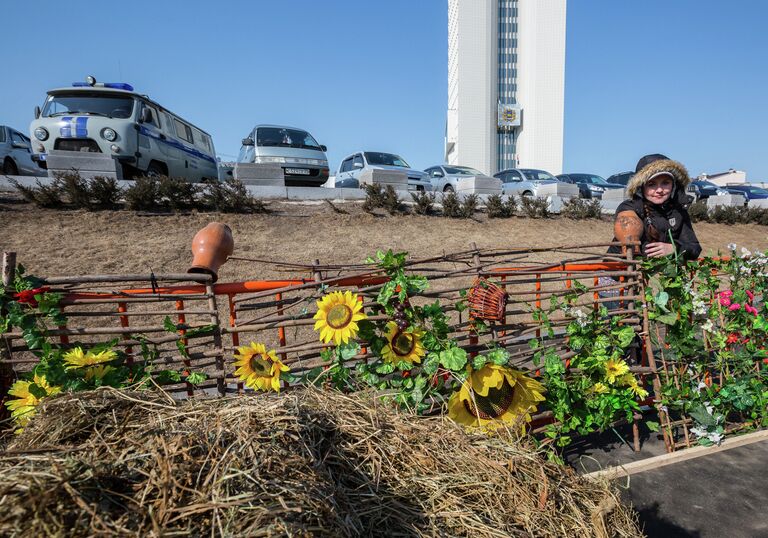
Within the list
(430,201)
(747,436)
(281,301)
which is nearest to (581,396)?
(747,436)

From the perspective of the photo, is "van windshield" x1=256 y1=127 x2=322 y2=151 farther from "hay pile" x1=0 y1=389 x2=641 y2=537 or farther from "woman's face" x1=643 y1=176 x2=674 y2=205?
"hay pile" x1=0 y1=389 x2=641 y2=537

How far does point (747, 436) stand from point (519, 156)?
6260 cm

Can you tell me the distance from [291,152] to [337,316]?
34.1 feet

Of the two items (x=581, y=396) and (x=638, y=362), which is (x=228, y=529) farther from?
(x=638, y=362)

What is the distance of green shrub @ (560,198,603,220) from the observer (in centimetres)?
1174

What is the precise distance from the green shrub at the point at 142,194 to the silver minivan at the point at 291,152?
3335mm

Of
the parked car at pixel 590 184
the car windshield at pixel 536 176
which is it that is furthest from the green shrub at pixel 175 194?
the parked car at pixel 590 184

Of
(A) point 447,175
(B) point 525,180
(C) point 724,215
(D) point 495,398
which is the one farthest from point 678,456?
(B) point 525,180

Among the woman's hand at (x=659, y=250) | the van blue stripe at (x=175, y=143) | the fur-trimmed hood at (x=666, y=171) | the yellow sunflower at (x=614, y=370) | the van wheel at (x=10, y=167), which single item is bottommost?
the yellow sunflower at (x=614, y=370)

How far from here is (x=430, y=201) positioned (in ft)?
33.9

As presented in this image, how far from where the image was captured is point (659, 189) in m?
2.92

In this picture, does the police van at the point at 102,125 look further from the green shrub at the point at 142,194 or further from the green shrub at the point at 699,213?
the green shrub at the point at 699,213

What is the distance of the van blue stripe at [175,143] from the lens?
9.86m

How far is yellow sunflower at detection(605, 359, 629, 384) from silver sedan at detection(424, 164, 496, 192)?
43.0ft
